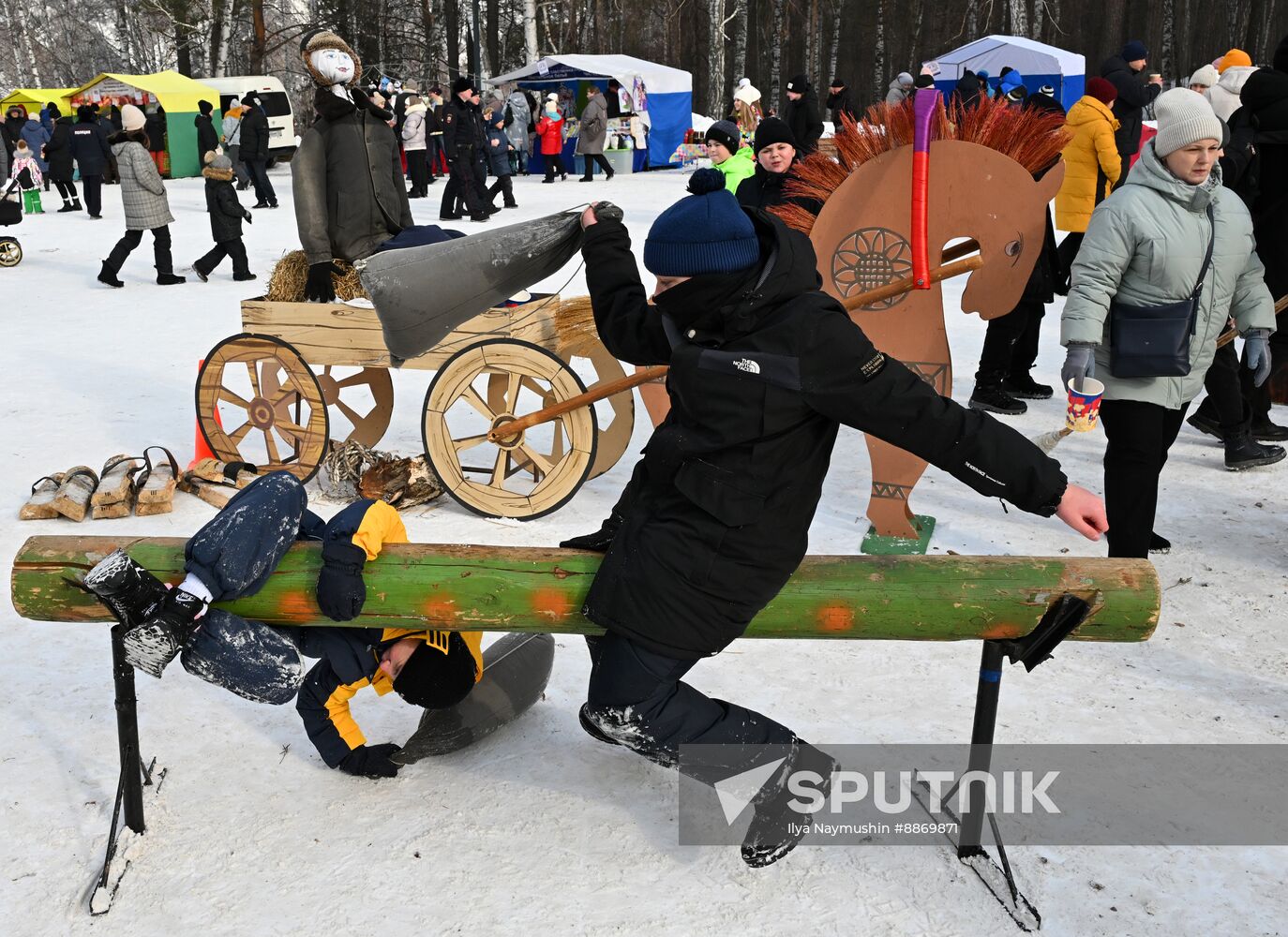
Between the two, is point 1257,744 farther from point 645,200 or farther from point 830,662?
point 645,200

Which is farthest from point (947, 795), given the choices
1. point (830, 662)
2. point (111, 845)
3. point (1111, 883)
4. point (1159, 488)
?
point (1159, 488)

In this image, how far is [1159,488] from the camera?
560cm

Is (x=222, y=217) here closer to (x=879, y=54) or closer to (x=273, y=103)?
(x=273, y=103)

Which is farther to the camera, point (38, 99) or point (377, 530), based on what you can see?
point (38, 99)

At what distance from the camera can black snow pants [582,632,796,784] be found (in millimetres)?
2572

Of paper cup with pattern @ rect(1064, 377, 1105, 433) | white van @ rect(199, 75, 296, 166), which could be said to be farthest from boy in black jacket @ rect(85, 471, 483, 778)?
white van @ rect(199, 75, 296, 166)

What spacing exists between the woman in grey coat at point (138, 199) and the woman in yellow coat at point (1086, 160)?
7873 millimetres

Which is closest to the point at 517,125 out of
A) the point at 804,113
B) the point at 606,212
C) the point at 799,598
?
the point at 804,113

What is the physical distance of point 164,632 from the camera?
8.24 feet

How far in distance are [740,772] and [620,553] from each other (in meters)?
0.61

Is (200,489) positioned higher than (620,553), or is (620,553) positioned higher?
(620,553)

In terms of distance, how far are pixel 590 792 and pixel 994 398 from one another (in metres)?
4.50

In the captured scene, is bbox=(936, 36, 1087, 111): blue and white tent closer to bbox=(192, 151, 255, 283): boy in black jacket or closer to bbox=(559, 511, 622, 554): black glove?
bbox=(192, 151, 255, 283): boy in black jacket

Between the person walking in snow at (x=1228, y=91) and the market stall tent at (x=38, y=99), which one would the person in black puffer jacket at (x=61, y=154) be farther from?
the person walking in snow at (x=1228, y=91)
